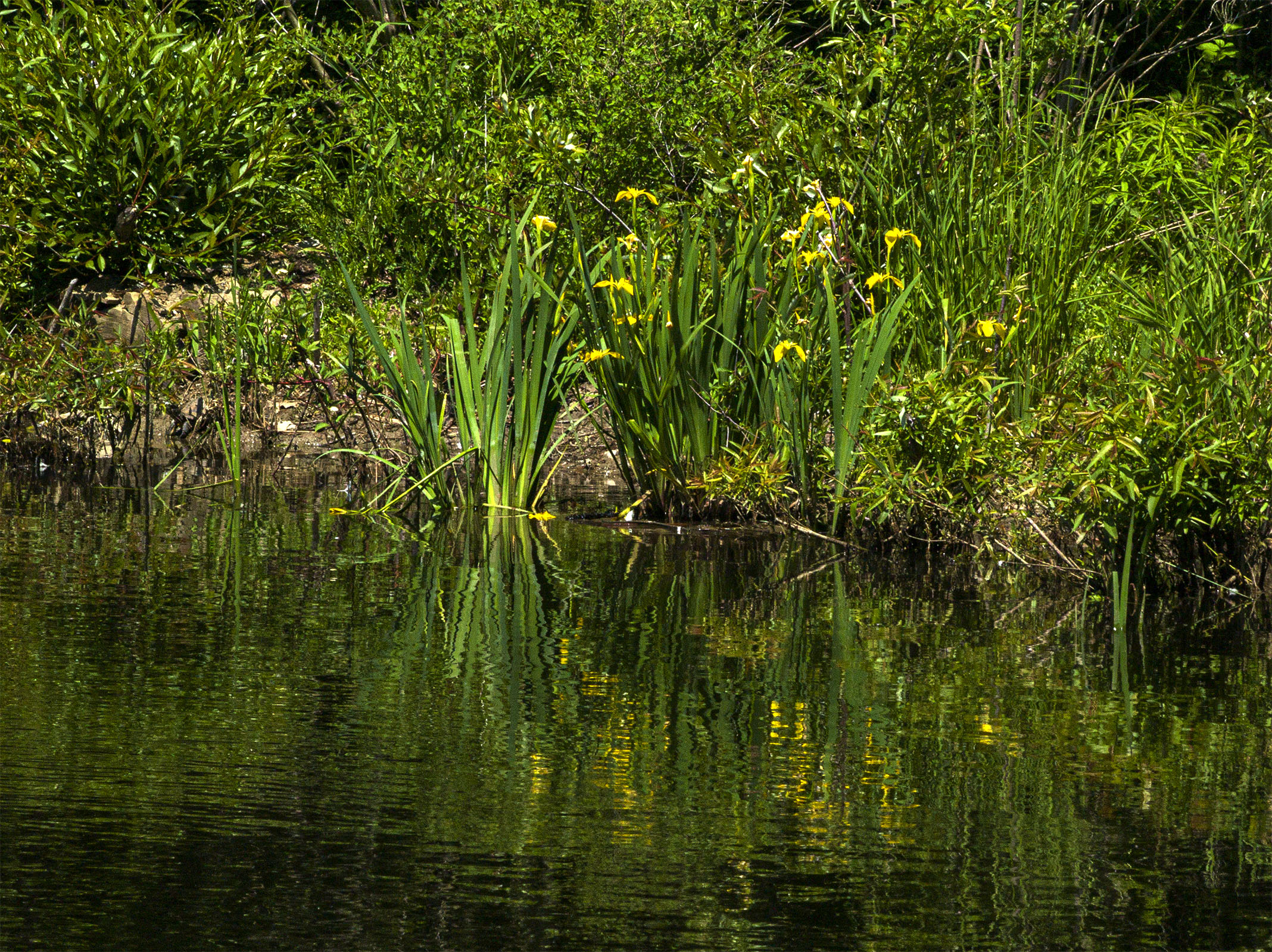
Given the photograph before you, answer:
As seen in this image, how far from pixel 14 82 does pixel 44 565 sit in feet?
19.4

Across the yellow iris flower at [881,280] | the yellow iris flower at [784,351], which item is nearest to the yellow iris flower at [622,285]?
the yellow iris flower at [784,351]

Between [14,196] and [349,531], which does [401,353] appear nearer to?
[349,531]

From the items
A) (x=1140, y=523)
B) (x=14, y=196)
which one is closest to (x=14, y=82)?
(x=14, y=196)

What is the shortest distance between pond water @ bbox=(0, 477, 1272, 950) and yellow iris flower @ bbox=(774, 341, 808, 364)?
89 centimetres

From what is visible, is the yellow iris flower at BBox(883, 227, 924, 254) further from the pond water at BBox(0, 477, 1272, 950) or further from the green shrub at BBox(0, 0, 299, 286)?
the green shrub at BBox(0, 0, 299, 286)

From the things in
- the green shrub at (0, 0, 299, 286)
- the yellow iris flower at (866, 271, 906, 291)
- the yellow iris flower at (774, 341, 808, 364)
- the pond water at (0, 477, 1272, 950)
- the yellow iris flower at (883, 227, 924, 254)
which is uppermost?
the green shrub at (0, 0, 299, 286)

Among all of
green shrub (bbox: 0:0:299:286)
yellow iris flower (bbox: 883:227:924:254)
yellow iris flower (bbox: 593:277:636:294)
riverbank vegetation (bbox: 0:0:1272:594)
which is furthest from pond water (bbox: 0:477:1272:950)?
green shrub (bbox: 0:0:299:286)

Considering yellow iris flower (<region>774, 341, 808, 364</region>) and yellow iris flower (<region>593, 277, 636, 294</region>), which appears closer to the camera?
yellow iris flower (<region>774, 341, 808, 364</region>)

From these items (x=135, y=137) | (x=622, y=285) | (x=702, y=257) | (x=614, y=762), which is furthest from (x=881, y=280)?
(x=135, y=137)

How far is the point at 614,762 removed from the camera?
2.71 metres

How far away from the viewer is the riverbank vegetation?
4.94 m

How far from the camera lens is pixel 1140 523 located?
176 inches

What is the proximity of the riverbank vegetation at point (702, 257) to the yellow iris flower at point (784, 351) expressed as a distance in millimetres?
15

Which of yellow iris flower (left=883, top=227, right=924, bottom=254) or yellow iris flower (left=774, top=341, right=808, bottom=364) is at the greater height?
yellow iris flower (left=883, top=227, right=924, bottom=254)
